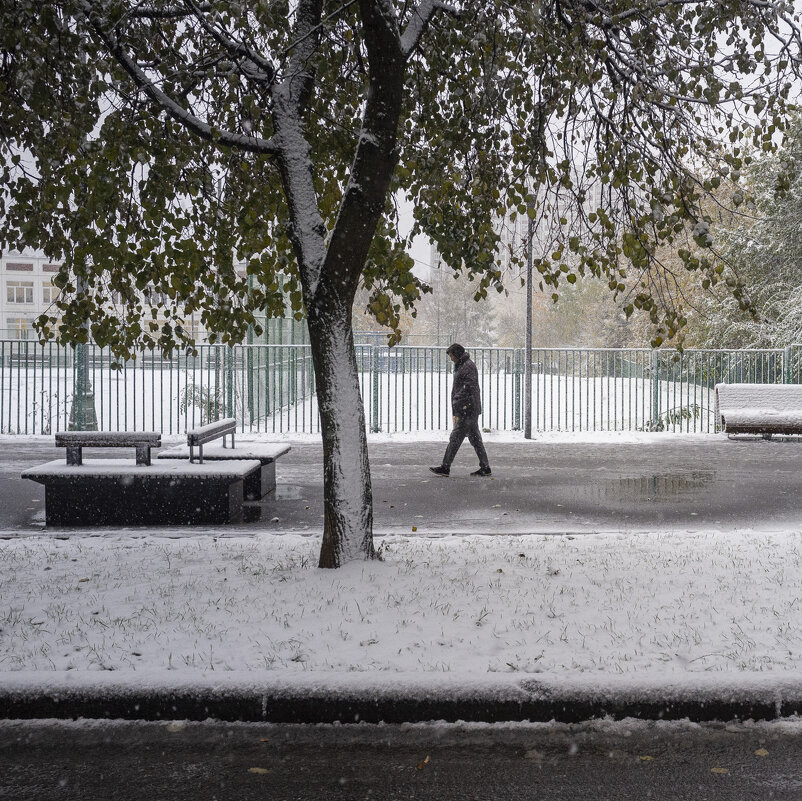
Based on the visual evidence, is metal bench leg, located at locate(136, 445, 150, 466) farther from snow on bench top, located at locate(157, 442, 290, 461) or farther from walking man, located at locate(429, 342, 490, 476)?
walking man, located at locate(429, 342, 490, 476)

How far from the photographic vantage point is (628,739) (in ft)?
13.2

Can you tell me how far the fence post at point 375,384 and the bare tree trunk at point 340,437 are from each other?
1215 centimetres

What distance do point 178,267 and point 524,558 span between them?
3.71m

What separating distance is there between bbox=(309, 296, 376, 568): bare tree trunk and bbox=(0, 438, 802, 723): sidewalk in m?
0.22

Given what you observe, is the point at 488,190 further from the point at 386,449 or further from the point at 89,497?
the point at 386,449

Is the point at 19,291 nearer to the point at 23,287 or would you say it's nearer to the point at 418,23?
the point at 23,287

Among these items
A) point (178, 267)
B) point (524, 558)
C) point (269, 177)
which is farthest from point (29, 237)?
point (524, 558)

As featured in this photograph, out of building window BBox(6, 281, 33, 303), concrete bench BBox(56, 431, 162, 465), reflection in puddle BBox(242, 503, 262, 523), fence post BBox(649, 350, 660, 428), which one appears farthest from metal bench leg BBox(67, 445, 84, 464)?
building window BBox(6, 281, 33, 303)

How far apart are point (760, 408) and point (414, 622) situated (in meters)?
15.1

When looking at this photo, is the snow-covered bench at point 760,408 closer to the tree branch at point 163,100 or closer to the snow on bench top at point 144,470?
the snow on bench top at point 144,470

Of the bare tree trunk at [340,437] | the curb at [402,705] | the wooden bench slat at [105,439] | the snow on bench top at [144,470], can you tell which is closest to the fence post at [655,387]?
the snow on bench top at [144,470]

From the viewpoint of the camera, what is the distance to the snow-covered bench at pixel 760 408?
1792 cm

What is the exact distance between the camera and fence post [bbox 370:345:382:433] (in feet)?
62.4

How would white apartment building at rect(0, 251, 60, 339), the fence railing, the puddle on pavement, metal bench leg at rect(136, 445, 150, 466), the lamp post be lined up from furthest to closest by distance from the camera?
1. white apartment building at rect(0, 251, 60, 339)
2. the fence railing
3. the lamp post
4. the puddle on pavement
5. metal bench leg at rect(136, 445, 150, 466)
